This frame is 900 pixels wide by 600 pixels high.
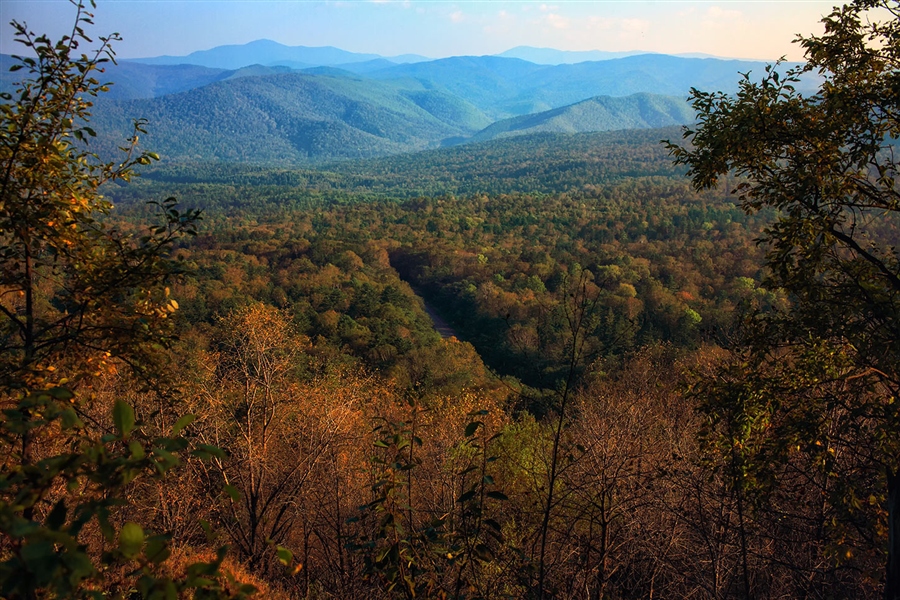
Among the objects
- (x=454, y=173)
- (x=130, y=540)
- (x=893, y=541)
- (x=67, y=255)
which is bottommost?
(x=454, y=173)

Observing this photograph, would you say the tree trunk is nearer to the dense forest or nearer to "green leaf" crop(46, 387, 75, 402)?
the dense forest

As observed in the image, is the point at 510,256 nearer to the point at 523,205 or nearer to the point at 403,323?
the point at 403,323

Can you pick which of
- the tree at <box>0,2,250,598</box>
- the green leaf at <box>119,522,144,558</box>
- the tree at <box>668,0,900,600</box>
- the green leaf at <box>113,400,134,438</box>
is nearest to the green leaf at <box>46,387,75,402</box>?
the green leaf at <box>113,400,134,438</box>

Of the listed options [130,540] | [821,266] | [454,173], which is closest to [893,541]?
[821,266]

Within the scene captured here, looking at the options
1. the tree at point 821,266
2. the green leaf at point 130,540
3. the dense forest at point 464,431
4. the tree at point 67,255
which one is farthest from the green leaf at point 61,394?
the tree at point 821,266

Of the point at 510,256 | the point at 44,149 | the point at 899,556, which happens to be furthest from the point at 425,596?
the point at 510,256

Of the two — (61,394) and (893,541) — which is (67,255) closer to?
(61,394)
